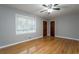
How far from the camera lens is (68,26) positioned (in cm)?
622

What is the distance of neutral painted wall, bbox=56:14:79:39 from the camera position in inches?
222

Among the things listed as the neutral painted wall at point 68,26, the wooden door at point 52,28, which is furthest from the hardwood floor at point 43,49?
the wooden door at point 52,28

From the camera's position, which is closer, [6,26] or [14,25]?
[6,26]

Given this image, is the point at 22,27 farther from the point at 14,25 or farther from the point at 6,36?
the point at 6,36

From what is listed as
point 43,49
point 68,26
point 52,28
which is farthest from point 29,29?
point 52,28

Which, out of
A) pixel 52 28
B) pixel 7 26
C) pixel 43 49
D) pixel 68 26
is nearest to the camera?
pixel 43 49

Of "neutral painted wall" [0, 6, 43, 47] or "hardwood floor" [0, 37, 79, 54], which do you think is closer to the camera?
"hardwood floor" [0, 37, 79, 54]

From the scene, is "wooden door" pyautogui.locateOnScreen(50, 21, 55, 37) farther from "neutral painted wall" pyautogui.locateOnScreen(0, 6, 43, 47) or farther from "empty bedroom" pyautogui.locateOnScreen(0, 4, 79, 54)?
"neutral painted wall" pyautogui.locateOnScreen(0, 6, 43, 47)

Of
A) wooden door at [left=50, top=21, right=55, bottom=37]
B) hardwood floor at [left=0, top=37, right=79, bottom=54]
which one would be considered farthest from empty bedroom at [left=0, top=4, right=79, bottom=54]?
wooden door at [left=50, top=21, right=55, bottom=37]

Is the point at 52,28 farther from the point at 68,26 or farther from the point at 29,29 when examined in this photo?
the point at 29,29

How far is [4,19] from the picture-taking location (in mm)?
3713
